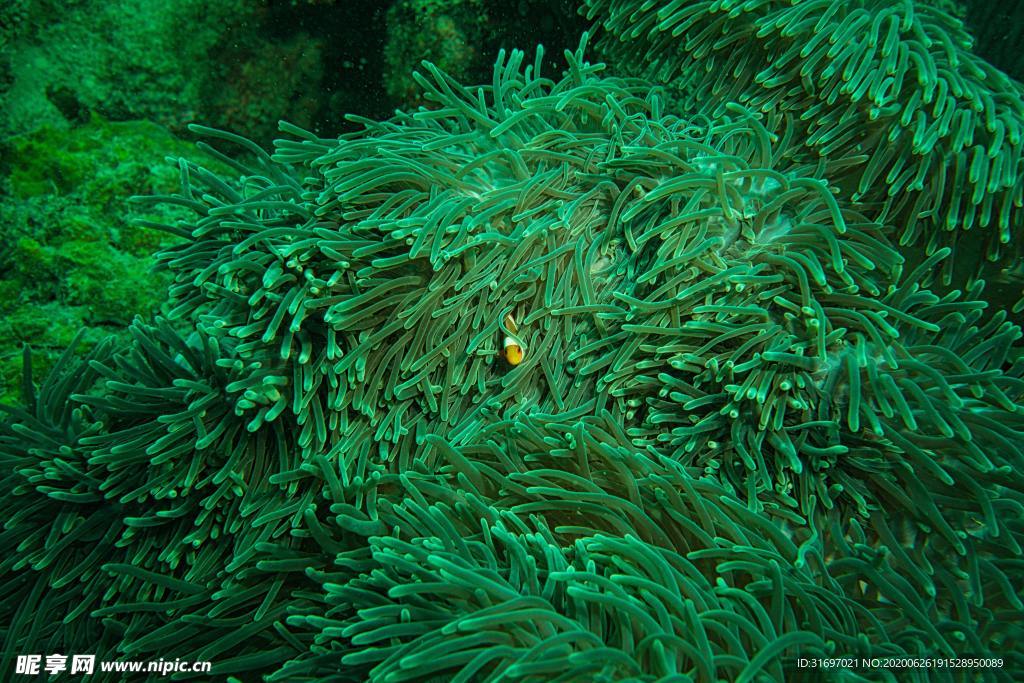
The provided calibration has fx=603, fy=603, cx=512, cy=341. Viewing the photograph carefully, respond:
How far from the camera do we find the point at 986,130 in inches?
96.2

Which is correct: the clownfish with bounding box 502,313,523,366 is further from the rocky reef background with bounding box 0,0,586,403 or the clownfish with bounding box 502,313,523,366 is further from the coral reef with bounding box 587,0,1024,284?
the rocky reef background with bounding box 0,0,586,403

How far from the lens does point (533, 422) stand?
7.56 ft

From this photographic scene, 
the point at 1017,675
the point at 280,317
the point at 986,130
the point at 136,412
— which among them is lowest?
the point at 1017,675

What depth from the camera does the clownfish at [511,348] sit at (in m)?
2.42

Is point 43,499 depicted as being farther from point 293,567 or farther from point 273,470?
point 293,567

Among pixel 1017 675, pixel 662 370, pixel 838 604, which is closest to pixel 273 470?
pixel 662 370

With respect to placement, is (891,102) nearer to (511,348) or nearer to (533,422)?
(511,348)

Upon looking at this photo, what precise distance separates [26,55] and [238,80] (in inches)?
61.5

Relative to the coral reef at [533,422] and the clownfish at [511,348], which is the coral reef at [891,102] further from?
the clownfish at [511,348]

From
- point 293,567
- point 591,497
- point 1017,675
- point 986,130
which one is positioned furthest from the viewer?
point 986,130

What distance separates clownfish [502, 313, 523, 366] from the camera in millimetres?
2424

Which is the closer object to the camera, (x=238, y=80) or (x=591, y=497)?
(x=591, y=497)

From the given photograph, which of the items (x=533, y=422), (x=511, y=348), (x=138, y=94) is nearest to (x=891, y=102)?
(x=511, y=348)

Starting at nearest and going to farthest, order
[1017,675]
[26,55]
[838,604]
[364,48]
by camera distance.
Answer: [1017,675] → [838,604] → [26,55] → [364,48]
